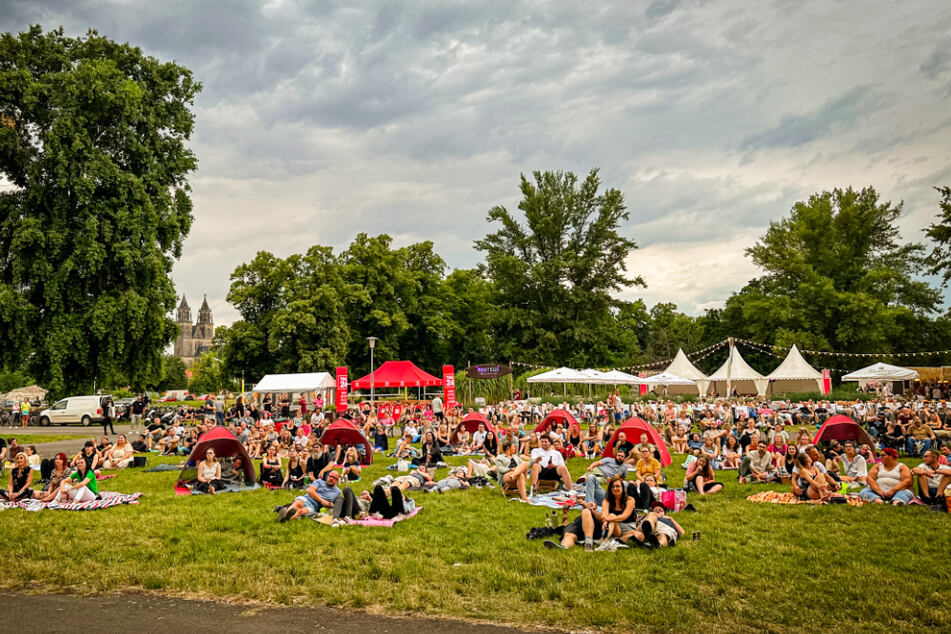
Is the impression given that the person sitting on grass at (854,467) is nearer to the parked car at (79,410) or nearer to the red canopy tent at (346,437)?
the red canopy tent at (346,437)

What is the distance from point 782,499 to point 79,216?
2654cm

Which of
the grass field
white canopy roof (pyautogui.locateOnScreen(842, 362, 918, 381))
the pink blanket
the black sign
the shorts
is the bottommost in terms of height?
the pink blanket

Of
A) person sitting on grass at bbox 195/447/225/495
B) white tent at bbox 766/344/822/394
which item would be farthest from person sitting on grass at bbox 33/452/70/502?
white tent at bbox 766/344/822/394

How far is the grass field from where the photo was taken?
5.53 meters

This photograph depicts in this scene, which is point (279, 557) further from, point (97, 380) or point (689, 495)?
point (97, 380)

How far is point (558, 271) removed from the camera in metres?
48.7

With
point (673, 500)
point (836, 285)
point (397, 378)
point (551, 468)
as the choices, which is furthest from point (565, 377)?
point (836, 285)

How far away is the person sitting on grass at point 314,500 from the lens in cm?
930

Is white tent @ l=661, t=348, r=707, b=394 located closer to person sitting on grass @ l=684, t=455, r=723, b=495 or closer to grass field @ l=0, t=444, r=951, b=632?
person sitting on grass @ l=684, t=455, r=723, b=495

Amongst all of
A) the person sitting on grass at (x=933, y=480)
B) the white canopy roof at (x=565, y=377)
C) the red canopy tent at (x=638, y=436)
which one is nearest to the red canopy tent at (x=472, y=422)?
the red canopy tent at (x=638, y=436)

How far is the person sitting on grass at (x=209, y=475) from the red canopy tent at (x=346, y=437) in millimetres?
3909

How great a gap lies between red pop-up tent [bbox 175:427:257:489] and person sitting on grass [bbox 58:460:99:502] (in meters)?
1.77

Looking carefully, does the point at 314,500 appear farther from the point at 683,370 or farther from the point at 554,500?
the point at 683,370

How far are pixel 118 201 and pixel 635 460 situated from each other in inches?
927
